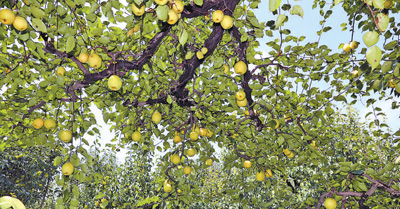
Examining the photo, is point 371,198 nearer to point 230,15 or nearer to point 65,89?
point 230,15

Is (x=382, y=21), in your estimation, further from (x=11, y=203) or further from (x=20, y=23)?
(x=20, y=23)

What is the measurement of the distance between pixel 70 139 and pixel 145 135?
1426 mm

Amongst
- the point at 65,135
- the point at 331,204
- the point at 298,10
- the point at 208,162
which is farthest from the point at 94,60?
the point at 331,204

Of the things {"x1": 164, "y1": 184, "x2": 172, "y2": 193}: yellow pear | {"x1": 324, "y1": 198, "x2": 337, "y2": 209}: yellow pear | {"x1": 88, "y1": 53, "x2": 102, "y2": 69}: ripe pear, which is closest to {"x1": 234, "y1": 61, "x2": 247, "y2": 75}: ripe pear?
{"x1": 88, "y1": 53, "x2": 102, "y2": 69}: ripe pear

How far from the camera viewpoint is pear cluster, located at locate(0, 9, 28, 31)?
6.59ft

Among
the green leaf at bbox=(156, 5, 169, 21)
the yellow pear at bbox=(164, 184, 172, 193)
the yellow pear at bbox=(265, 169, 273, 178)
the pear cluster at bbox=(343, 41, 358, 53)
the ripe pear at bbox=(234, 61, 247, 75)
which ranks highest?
the pear cluster at bbox=(343, 41, 358, 53)

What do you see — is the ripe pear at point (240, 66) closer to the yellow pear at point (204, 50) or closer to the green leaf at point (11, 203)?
the yellow pear at point (204, 50)

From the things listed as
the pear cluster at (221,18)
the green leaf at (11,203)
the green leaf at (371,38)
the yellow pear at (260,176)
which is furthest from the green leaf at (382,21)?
the yellow pear at (260,176)

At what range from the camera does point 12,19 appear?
2070 millimetres

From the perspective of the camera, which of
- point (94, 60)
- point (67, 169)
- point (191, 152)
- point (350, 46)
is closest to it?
point (94, 60)

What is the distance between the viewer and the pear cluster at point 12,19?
6.59 feet

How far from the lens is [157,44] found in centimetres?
279

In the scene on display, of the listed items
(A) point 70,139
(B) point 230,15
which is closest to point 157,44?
(B) point 230,15

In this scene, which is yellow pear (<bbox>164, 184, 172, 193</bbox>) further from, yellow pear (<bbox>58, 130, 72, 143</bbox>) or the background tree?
yellow pear (<bbox>58, 130, 72, 143</bbox>)
